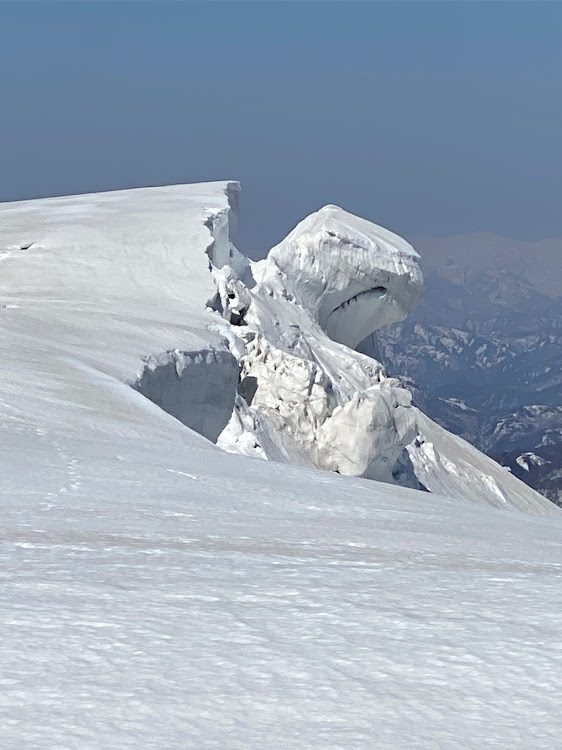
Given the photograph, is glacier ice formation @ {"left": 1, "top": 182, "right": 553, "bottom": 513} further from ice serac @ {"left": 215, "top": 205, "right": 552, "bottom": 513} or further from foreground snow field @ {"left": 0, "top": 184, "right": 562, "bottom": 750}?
foreground snow field @ {"left": 0, "top": 184, "right": 562, "bottom": 750}

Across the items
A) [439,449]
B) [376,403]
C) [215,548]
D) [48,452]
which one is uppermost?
Result: [215,548]

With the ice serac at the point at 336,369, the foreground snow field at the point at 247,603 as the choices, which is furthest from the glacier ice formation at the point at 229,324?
the foreground snow field at the point at 247,603

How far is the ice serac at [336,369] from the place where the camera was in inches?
598

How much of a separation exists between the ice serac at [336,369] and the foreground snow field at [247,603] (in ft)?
26.5

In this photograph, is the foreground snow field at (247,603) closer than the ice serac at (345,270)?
Yes

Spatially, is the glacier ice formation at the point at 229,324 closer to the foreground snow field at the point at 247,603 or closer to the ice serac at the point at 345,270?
the ice serac at the point at 345,270

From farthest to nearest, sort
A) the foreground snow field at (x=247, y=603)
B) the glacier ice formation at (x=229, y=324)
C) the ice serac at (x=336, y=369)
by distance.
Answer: the ice serac at (x=336, y=369) < the glacier ice formation at (x=229, y=324) < the foreground snow field at (x=247, y=603)

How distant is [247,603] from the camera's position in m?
3.17

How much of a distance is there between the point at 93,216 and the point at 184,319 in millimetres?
6634

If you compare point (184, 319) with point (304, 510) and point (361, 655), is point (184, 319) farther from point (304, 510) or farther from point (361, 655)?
point (361, 655)

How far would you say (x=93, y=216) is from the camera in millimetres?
18984

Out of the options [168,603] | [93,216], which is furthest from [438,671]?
[93,216]

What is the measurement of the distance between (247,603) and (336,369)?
51.8 feet

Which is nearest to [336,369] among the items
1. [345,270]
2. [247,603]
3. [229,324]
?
[345,270]
